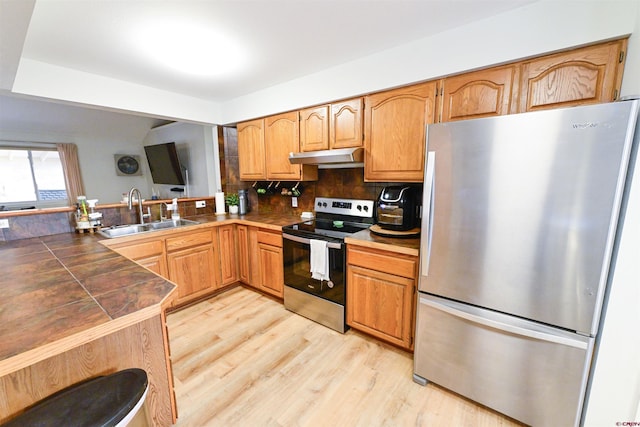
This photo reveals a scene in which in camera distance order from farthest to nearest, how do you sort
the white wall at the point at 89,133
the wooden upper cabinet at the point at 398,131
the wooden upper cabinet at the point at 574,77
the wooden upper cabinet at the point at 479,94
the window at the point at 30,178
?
the window at the point at 30,178, the white wall at the point at 89,133, the wooden upper cabinet at the point at 398,131, the wooden upper cabinet at the point at 479,94, the wooden upper cabinet at the point at 574,77

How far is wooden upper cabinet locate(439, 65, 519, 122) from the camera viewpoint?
5.16 feet

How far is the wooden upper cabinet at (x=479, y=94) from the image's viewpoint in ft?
5.16

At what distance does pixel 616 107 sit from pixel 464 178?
602mm

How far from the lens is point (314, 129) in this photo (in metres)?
2.50

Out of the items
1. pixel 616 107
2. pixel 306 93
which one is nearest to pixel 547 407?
pixel 616 107

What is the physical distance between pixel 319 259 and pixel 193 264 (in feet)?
4.75

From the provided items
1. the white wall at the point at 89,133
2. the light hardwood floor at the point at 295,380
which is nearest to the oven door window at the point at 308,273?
the light hardwood floor at the point at 295,380

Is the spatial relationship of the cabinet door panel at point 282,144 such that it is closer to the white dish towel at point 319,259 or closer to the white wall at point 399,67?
the white wall at point 399,67

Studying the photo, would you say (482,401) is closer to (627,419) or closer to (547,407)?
(547,407)

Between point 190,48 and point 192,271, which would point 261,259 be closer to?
point 192,271

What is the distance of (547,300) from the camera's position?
1.23m

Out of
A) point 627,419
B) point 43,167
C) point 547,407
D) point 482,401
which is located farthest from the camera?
point 43,167

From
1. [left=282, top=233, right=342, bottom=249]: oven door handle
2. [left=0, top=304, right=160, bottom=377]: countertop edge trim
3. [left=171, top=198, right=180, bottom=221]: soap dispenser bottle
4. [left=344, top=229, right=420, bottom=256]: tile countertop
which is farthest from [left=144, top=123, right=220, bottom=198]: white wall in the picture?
[left=0, top=304, right=160, bottom=377]: countertop edge trim

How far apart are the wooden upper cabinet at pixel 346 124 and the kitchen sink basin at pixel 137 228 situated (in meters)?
1.83
